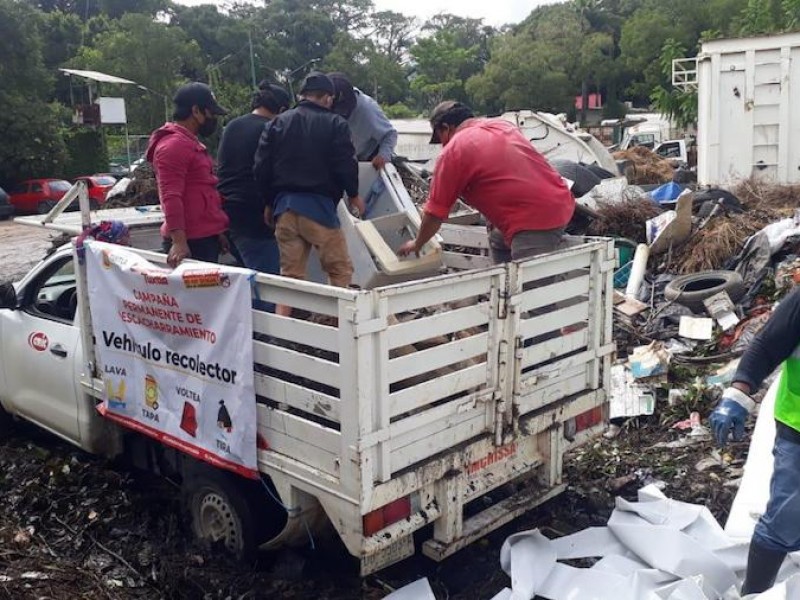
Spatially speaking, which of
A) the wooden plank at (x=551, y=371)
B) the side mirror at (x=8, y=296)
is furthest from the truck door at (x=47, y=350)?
the wooden plank at (x=551, y=371)

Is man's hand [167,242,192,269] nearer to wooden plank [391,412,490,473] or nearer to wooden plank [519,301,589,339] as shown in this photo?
wooden plank [391,412,490,473]

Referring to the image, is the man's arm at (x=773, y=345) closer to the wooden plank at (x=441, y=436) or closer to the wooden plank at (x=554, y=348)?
the wooden plank at (x=554, y=348)

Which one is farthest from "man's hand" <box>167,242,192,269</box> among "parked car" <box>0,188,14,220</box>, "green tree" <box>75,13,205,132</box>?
"green tree" <box>75,13,205,132</box>

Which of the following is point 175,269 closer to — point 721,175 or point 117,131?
point 721,175

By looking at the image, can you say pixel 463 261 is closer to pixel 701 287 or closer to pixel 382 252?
pixel 382 252

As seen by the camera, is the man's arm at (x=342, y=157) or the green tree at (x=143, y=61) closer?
the man's arm at (x=342, y=157)

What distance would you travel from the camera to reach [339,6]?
79.6 meters

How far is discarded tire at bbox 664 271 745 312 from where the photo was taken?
25.7ft

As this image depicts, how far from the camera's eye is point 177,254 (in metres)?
4.32

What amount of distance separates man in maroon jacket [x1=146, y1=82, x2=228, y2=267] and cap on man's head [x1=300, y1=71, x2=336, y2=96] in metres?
0.65

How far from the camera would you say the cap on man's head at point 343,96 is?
5.84 m

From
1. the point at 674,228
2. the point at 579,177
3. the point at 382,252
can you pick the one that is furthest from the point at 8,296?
the point at 579,177

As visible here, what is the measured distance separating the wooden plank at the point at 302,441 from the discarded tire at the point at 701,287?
542 cm

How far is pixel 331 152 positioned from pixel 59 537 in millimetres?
2646
